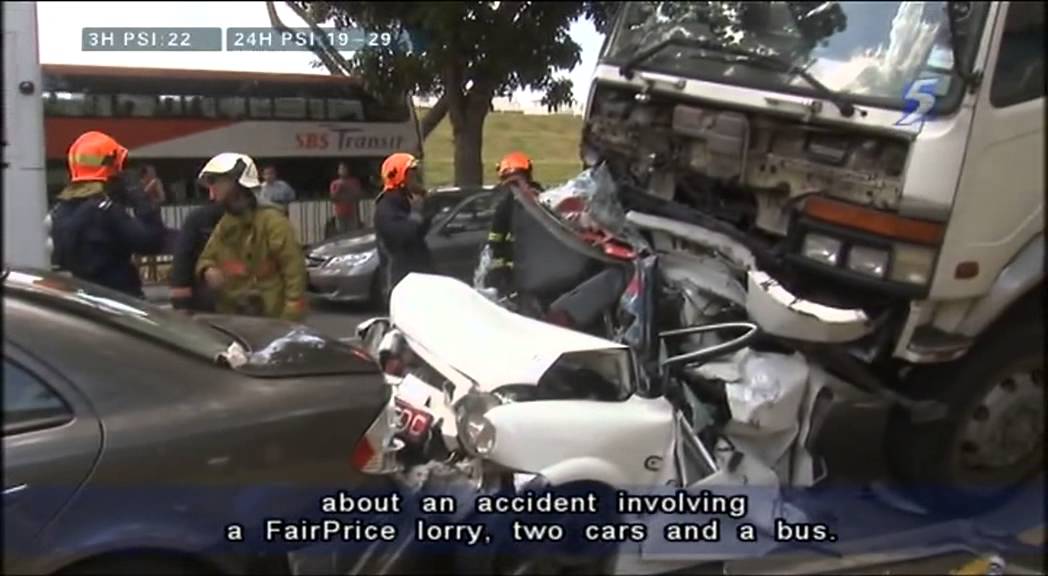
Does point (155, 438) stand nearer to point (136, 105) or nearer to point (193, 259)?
point (193, 259)

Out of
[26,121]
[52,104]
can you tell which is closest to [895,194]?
[26,121]

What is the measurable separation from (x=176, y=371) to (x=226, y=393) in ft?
0.50

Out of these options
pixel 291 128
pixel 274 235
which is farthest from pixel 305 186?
pixel 274 235

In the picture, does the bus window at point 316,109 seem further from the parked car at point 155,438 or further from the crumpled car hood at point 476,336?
the parked car at point 155,438

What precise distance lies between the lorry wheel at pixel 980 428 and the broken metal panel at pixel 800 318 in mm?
474

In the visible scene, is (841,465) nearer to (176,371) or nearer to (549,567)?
(549,567)

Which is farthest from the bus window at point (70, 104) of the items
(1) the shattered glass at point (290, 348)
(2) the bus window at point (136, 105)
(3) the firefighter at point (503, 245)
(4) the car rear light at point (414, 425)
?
(4) the car rear light at point (414, 425)

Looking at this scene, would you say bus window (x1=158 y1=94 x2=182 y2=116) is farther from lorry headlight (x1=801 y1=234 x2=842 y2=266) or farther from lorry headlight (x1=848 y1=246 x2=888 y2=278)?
lorry headlight (x1=848 y1=246 x2=888 y2=278)

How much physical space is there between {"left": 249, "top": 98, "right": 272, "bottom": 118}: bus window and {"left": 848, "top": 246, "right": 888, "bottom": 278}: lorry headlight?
11566 mm

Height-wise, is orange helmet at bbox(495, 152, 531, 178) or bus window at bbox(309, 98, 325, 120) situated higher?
orange helmet at bbox(495, 152, 531, 178)

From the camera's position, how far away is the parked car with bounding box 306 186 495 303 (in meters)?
9.96

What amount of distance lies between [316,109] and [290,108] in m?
0.41

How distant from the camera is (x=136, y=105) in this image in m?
14.1

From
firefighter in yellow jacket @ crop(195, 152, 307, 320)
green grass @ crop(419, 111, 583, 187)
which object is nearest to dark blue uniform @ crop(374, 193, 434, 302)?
green grass @ crop(419, 111, 583, 187)
